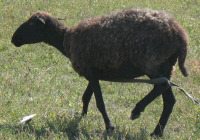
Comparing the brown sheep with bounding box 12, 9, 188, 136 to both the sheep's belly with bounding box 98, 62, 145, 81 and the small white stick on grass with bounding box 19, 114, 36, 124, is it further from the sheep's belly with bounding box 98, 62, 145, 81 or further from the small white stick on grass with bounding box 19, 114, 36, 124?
the small white stick on grass with bounding box 19, 114, 36, 124

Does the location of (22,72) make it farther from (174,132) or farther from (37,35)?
(174,132)

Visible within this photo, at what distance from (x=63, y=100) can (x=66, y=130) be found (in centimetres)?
181

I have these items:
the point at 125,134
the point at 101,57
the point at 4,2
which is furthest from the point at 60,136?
the point at 4,2

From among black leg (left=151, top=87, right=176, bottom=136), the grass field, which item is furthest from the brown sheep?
the grass field

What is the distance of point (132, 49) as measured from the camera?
6.98 meters

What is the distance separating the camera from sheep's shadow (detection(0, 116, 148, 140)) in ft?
22.4

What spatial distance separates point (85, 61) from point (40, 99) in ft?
5.62

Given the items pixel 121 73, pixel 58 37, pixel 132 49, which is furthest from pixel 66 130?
pixel 58 37

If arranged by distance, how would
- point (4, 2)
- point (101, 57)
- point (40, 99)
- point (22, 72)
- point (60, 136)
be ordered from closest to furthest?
1. point (60, 136)
2. point (101, 57)
3. point (40, 99)
4. point (22, 72)
5. point (4, 2)

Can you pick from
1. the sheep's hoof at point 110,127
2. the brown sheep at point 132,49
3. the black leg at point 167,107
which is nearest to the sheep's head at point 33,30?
the brown sheep at point 132,49

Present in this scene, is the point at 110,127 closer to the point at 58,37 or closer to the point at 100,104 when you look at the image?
the point at 100,104

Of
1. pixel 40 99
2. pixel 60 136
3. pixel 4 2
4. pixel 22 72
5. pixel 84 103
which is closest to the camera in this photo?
pixel 60 136

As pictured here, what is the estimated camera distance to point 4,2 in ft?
55.0

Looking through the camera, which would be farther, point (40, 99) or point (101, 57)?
point (40, 99)
